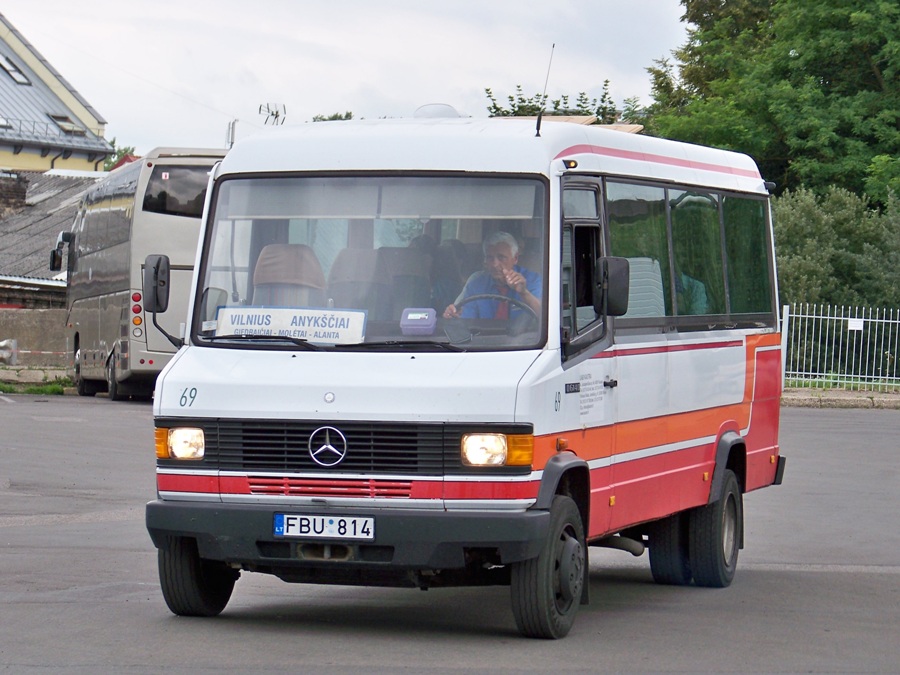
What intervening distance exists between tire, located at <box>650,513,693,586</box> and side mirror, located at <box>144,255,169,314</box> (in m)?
3.70

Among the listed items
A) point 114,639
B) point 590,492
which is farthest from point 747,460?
point 114,639

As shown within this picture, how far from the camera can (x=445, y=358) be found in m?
7.98

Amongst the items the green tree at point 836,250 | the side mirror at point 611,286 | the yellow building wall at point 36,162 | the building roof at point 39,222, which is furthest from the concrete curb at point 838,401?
the yellow building wall at point 36,162

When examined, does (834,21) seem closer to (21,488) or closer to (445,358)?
(21,488)

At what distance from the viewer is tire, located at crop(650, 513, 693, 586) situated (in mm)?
10828

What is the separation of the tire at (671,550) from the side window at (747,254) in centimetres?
156

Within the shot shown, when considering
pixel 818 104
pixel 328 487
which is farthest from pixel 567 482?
pixel 818 104

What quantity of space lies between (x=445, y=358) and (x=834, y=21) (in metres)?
42.0

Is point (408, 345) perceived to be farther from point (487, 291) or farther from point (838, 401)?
point (838, 401)

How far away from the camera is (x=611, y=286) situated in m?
8.38

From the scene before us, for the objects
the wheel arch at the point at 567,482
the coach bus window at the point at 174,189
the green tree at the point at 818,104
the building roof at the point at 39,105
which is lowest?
the wheel arch at the point at 567,482

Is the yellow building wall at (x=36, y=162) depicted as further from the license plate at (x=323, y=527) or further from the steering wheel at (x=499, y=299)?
the license plate at (x=323, y=527)

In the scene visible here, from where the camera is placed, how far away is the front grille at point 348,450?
775 cm

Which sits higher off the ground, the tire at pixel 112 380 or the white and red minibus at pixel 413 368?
the white and red minibus at pixel 413 368
